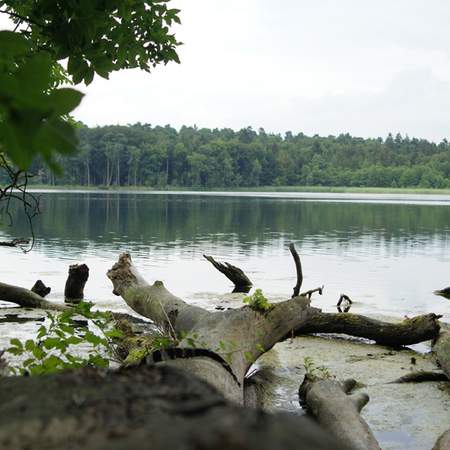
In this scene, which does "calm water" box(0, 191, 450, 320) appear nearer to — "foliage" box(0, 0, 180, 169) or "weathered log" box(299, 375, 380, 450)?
"weathered log" box(299, 375, 380, 450)

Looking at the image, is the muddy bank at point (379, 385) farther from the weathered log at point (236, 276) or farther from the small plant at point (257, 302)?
the weathered log at point (236, 276)

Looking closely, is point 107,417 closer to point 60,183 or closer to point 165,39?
point 165,39

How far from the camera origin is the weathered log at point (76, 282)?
760 inches

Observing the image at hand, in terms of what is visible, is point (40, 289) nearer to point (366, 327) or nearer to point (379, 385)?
point (366, 327)

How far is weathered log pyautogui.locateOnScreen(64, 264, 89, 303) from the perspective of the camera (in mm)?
19300

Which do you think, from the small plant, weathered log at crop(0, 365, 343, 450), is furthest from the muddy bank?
weathered log at crop(0, 365, 343, 450)

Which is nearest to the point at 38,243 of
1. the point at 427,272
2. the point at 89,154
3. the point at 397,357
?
the point at 427,272

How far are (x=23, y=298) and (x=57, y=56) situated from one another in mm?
13276

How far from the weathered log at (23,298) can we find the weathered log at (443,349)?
28.7ft

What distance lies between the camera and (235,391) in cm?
679

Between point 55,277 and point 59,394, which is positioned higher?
point 59,394

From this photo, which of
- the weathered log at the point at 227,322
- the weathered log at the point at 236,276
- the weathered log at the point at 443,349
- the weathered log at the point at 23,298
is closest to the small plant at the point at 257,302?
the weathered log at the point at 227,322

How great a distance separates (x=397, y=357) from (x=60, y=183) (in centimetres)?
16536

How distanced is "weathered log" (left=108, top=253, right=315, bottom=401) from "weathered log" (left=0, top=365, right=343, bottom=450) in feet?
16.7
